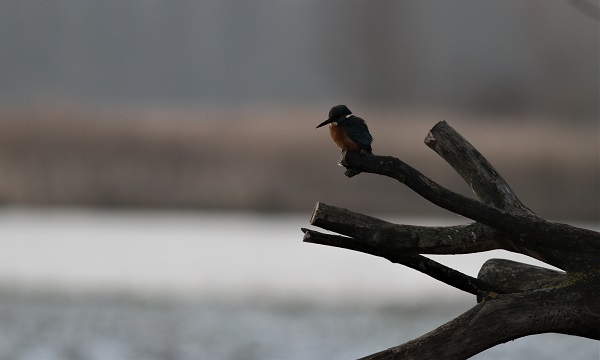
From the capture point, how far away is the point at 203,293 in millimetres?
11484

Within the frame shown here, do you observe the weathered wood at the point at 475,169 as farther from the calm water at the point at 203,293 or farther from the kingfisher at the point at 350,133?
the calm water at the point at 203,293

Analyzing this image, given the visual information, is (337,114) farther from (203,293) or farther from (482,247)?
(203,293)

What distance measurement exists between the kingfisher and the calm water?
3911mm

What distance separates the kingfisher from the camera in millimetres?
4602

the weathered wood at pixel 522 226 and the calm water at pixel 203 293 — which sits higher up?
the calm water at pixel 203 293

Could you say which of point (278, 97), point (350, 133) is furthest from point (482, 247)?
point (278, 97)

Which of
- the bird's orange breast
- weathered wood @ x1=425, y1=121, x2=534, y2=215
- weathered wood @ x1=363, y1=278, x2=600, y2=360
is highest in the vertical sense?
the bird's orange breast

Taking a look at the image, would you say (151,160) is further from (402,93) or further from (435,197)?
(402,93)

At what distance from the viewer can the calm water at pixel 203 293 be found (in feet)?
28.6

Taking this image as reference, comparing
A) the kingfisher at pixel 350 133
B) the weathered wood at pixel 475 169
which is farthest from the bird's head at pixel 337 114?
the weathered wood at pixel 475 169

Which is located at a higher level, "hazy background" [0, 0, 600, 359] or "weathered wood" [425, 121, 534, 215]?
"hazy background" [0, 0, 600, 359]

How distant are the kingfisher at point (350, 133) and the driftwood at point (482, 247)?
0.16 feet

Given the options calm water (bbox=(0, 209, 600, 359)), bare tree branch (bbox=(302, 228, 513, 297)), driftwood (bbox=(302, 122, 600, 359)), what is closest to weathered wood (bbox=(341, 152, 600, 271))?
driftwood (bbox=(302, 122, 600, 359))

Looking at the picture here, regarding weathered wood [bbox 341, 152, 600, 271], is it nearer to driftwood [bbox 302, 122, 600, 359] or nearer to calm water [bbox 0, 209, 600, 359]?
driftwood [bbox 302, 122, 600, 359]
